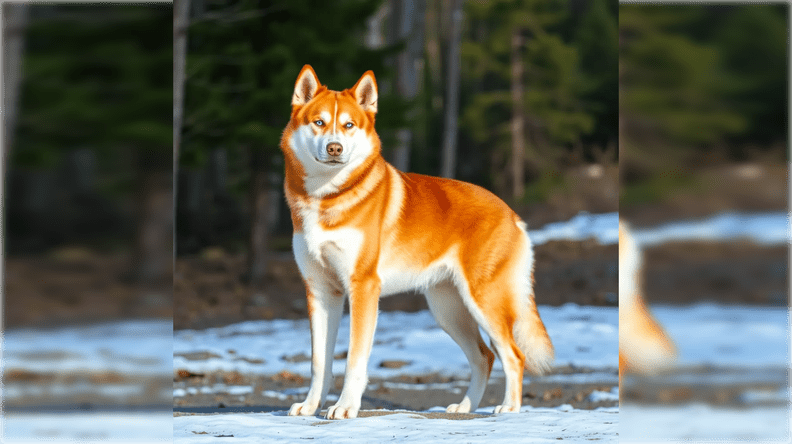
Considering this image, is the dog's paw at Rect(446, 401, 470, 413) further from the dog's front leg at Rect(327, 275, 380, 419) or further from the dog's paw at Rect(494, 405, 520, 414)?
the dog's front leg at Rect(327, 275, 380, 419)

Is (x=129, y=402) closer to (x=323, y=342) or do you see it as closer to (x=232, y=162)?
(x=323, y=342)

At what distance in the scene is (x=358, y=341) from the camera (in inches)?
153

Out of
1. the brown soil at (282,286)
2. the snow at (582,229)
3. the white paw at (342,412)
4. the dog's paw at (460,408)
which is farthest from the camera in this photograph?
the snow at (582,229)

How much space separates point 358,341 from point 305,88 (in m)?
1.53

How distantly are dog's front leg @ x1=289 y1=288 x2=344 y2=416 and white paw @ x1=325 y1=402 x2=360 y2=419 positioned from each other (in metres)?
0.25

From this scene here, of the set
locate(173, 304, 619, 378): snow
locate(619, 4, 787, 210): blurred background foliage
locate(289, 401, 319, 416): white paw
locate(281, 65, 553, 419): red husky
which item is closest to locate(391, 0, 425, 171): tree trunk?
locate(173, 304, 619, 378): snow

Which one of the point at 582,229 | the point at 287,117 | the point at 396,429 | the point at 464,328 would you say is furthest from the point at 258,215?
the point at 396,429

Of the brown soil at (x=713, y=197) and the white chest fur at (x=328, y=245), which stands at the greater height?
the brown soil at (x=713, y=197)

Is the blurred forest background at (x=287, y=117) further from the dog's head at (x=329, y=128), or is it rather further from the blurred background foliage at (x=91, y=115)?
the dog's head at (x=329, y=128)

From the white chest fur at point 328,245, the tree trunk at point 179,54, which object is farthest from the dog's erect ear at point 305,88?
the tree trunk at point 179,54

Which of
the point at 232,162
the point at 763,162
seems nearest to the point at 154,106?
the point at 763,162

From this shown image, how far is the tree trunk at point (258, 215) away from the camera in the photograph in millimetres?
10102

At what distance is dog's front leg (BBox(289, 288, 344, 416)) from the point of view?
4.04 m

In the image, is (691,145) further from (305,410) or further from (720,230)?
(305,410)
